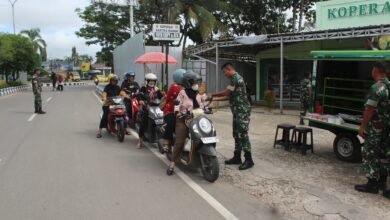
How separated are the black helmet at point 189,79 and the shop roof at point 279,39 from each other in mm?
7875

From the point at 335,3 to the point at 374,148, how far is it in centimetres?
1304

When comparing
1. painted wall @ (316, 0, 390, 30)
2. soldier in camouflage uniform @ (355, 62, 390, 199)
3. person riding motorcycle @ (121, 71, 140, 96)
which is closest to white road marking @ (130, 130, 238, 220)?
soldier in camouflage uniform @ (355, 62, 390, 199)

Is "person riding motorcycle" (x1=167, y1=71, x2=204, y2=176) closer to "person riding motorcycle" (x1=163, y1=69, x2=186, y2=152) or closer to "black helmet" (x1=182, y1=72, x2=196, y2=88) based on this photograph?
"black helmet" (x1=182, y1=72, x2=196, y2=88)

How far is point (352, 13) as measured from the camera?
1652 cm

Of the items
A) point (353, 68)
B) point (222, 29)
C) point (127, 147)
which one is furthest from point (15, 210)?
point (222, 29)

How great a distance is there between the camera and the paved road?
16.2ft

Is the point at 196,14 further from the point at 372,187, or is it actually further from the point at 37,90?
the point at 372,187

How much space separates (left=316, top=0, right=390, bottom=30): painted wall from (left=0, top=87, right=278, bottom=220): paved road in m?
10.9

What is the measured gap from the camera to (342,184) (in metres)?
6.09

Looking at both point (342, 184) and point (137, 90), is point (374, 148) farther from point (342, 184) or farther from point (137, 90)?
point (137, 90)

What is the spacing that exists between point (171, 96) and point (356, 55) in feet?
10.5

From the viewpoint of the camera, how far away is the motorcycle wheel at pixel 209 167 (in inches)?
242

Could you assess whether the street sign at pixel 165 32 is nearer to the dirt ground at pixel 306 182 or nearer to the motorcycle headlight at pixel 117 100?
the motorcycle headlight at pixel 117 100

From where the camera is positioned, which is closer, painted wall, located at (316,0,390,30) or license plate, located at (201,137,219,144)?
license plate, located at (201,137,219,144)
